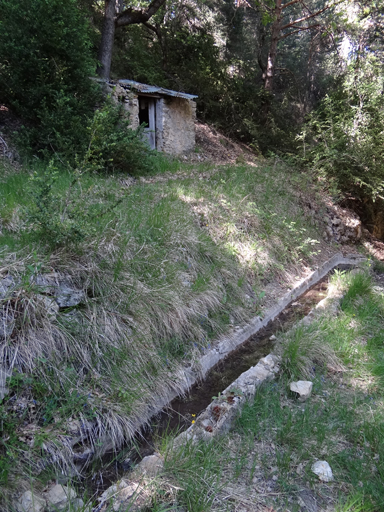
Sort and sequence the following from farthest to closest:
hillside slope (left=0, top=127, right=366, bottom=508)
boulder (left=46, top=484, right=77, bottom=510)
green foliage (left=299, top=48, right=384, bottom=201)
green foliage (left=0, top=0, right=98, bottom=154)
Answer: green foliage (left=299, top=48, right=384, bottom=201) < green foliage (left=0, top=0, right=98, bottom=154) < hillside slope (left=0, top=127, right=366, bottom=508) < boulder (left=46, top=484, right=77, bottom=510)

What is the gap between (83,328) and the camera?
9.73 ft

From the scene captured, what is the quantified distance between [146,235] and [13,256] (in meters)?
1.63

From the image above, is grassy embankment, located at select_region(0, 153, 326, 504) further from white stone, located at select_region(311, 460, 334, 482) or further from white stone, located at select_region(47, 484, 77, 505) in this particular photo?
white stone, located at select_region(311, 460, 334, 482)

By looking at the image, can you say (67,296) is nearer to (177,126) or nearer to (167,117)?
(167,117)

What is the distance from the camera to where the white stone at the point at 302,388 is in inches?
122

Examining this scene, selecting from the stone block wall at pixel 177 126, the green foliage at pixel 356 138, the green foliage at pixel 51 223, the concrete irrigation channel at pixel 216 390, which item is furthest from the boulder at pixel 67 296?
the stone block wall at pixel 177 126

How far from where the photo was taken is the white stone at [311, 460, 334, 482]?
2.31 m

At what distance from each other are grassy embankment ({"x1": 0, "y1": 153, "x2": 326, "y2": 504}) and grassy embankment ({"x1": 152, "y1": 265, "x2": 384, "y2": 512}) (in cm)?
71

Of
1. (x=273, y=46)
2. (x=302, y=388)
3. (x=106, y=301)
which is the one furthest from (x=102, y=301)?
(x=273, y=46)

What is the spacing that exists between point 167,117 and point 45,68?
5216 mm

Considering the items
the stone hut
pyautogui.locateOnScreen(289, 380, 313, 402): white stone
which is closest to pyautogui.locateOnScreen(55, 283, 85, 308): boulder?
pyautogui.locateOnScreen(289, 380, 313, 402): white stone

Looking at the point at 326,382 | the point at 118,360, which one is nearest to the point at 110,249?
the point at 118,360

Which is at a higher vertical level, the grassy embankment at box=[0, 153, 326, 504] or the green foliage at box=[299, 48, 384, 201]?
the green foliage at box=[299, 48, 384, 201]

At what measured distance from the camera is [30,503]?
1957mm
